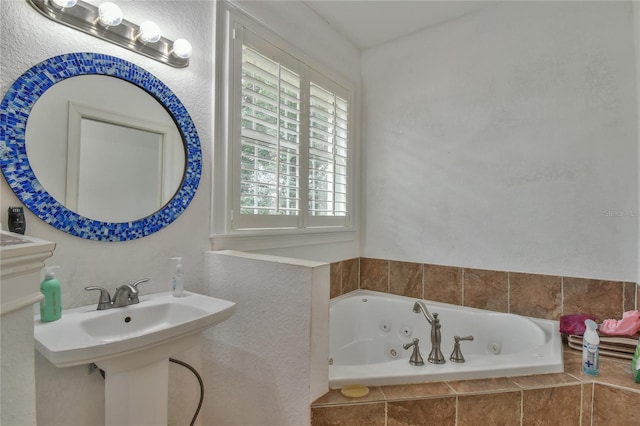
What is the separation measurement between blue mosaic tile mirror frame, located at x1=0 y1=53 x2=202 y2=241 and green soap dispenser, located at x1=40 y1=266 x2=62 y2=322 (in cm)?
19

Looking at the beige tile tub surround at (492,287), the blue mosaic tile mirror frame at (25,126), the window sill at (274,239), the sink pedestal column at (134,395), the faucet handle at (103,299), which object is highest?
the blue mosaic tile mirror frame at (25,126)

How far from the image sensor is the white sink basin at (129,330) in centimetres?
92

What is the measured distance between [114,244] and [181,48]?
3.15ft

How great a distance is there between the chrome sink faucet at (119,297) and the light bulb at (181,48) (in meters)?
1.08

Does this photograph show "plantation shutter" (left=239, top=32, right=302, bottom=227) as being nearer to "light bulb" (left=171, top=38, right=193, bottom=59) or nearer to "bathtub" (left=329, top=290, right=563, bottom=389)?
"light bulb" (left=171, top=38, right=193, bottom=59)

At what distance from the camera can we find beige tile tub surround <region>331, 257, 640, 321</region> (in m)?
1.92

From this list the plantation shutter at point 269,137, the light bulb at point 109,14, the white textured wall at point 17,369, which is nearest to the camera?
the white textured wall at point 17,369

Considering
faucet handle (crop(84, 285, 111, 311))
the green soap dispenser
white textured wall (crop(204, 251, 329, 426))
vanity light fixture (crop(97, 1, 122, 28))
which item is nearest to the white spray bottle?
white textured wall (crop(204, 251, 329, 426))

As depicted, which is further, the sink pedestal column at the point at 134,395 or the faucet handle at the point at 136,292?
the faucet handle at the point at 136,292

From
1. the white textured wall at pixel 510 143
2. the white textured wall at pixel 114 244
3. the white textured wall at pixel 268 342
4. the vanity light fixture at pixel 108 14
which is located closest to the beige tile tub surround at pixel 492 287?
the white textured wall at pixel 510 143

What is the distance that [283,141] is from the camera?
2072 millimetres

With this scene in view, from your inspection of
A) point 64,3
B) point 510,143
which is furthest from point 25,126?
point 510,143

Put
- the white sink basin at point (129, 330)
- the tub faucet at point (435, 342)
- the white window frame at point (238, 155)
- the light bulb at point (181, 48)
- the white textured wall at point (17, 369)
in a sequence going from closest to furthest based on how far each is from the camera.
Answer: the white textured wall at point (17, 369)
the white sink basin at point (129, 330)
the light bulb at point (181, 48)
the tub faucet at point (435, 342)
the white window frame at point (238, 155)

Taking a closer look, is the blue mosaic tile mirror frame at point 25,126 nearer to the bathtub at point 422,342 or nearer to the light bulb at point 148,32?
the light bulb at point 148,32
